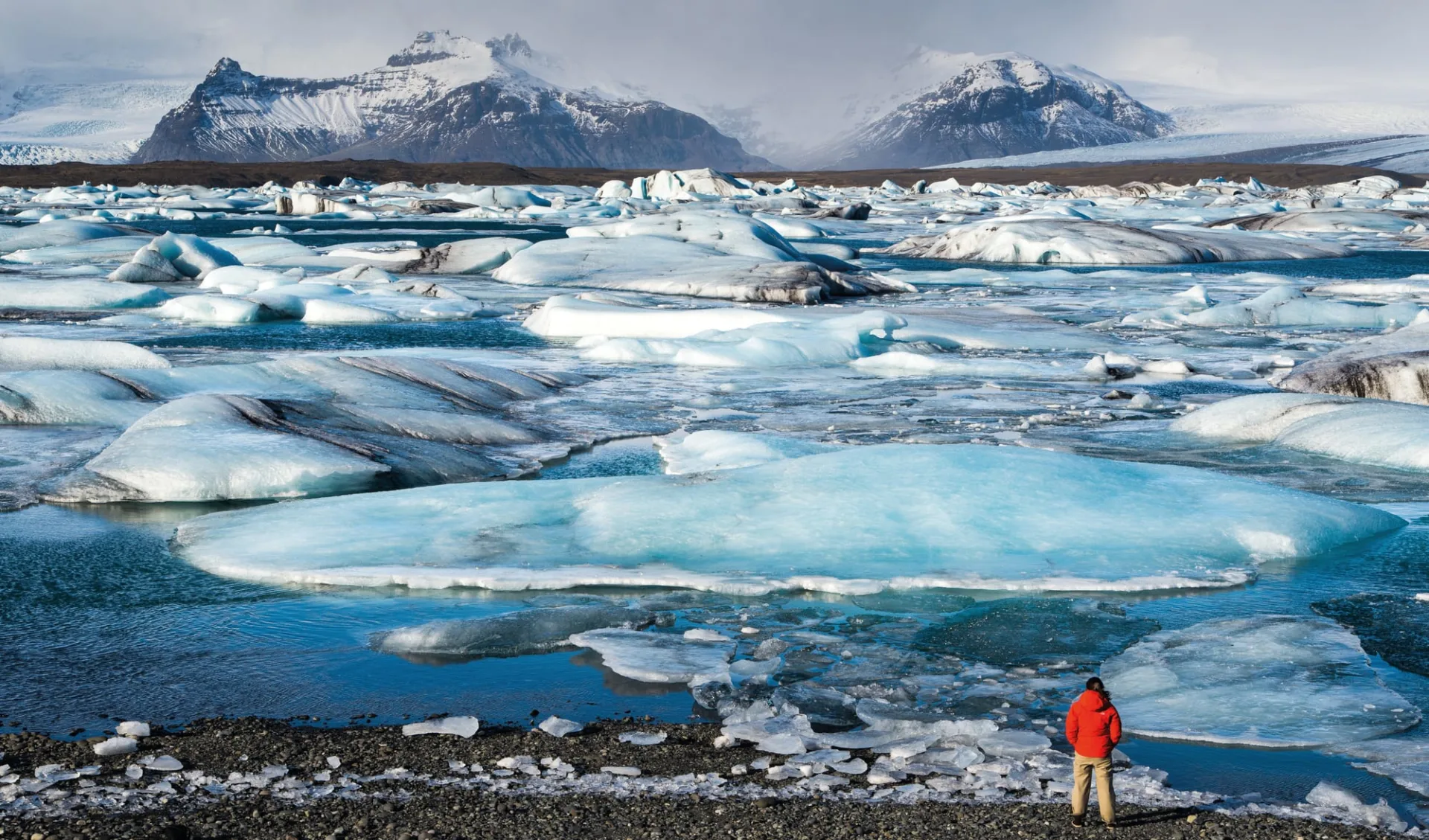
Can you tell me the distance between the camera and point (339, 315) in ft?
56.6

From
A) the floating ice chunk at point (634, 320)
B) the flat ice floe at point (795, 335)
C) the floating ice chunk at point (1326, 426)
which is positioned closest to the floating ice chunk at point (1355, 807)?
the floating ice chunk at point (1326, 426)

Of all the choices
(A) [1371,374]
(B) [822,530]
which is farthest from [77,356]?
(A) [1371,374]

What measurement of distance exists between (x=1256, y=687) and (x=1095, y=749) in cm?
150

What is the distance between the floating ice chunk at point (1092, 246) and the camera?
28469mm

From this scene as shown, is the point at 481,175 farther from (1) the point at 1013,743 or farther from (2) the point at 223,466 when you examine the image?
(1) the point at 1013,743

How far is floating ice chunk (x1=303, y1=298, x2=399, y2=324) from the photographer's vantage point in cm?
1717

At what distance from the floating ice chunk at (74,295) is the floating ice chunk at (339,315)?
3.11 meters

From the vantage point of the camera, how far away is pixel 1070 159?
13162 cm

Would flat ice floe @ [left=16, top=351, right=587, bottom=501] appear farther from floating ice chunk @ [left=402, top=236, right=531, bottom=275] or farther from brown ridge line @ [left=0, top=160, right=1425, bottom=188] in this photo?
brown ridge line @ [left=0, top=160, right=1425, bottom=188]

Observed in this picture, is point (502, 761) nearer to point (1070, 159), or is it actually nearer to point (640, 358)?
point (640, 358)

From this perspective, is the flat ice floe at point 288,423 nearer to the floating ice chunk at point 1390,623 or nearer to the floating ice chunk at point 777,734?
the floating ice chunk at point 777,734

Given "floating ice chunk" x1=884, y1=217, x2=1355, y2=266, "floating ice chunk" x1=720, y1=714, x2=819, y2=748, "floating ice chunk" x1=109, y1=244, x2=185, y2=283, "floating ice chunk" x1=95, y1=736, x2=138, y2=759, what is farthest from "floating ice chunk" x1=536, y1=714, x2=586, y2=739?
"floating ice chunk" x1=884, y1=217, x2=1355, y2=266

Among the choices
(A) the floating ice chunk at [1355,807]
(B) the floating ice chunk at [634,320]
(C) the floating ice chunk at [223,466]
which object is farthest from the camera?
(B) the floating ice chunk at [634,320]

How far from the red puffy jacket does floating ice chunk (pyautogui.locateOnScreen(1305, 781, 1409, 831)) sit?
30.3 inches
